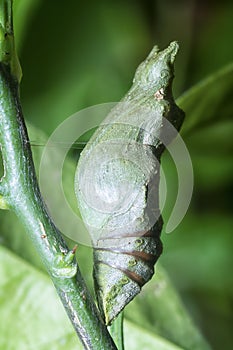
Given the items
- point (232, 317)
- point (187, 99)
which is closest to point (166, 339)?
point (187, 99)

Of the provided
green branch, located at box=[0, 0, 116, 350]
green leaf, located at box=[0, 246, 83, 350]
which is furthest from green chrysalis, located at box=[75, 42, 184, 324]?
green leaf, located at box=[0, 246, 83, 350]

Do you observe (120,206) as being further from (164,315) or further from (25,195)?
(164,315)

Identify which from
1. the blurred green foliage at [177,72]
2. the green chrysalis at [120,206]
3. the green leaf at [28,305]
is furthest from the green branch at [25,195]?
the blurred green foliage at [177,72]

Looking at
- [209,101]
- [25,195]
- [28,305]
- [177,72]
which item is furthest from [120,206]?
[177,72]

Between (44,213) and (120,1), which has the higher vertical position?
(44,213)

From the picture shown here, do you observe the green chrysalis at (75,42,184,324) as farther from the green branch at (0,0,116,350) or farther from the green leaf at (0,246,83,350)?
the green leaf at (0,246,83,350)

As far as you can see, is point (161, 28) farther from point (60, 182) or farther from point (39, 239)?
point (39, 239)

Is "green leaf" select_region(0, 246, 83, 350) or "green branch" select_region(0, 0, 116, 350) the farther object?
→ "green leaf" select_region(0, 246, 83, 350)
